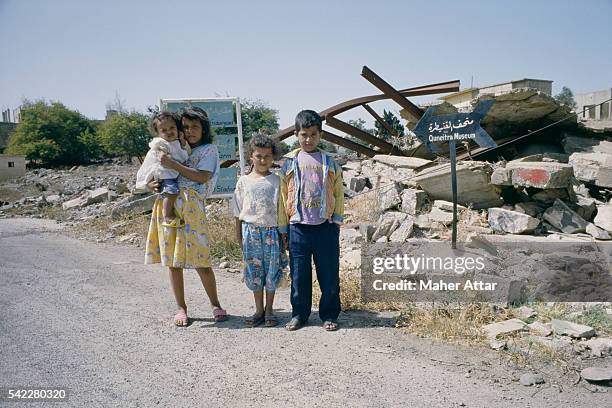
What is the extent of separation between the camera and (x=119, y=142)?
32969 millimetres

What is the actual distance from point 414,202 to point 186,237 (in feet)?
11.6

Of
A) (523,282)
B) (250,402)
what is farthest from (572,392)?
(250,402)

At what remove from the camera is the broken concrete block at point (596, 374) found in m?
2.57

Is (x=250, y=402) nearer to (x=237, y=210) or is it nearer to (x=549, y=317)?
(x=237, y=210)

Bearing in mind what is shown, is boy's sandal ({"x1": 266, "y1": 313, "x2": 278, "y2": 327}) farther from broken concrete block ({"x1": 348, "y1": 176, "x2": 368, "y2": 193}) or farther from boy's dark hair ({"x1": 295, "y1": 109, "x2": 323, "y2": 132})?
broken concrete block ({"x1": 348, "y1": 176, "x2": 368, "y2": 193})

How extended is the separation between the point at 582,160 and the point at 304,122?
483cm

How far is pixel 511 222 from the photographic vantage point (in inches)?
198

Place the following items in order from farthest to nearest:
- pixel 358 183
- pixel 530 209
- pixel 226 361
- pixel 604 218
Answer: pixel 358 183 → pixel 530 209 → pixel 604 218 → pixel 226 361

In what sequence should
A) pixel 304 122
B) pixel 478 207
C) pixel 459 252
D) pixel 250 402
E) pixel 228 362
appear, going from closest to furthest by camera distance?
1. pixel 250 402
2. pixel 228 362
3. pixel 304 122
4. pixel 459 252
5. pixel 478 207

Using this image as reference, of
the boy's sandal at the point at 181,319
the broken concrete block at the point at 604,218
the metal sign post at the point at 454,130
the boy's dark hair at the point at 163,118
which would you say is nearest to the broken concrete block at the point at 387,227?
the metal sign post at the point at 454,130

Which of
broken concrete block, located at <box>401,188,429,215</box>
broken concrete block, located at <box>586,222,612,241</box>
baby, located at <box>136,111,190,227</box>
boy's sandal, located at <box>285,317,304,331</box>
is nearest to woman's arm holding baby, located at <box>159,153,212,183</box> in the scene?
baby, located at <box>136,111,190,227</box>

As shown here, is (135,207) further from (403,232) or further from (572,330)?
(572,330)

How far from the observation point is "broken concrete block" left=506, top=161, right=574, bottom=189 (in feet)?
17.1

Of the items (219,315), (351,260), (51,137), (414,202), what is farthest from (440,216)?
(51,137)
